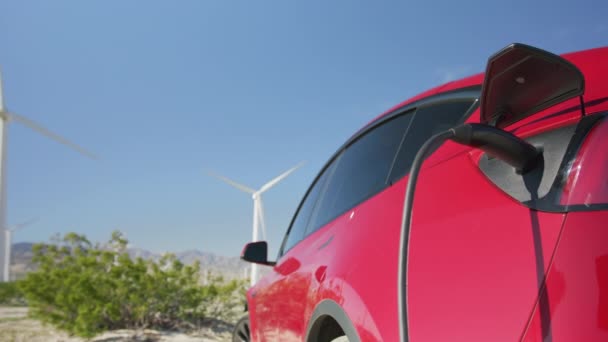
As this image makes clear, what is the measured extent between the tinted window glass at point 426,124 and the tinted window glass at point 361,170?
7 cm

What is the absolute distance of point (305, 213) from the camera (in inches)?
123

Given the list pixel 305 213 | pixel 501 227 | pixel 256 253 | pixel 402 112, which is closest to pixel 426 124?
pixel 402 112

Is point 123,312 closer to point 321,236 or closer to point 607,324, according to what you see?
point 321,236

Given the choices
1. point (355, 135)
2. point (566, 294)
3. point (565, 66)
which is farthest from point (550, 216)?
point (355, 135)

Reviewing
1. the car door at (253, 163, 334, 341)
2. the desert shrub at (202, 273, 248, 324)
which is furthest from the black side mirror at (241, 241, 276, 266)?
the desert shrub at (202, 273, 248, 324)

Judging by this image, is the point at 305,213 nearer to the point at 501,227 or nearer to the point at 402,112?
the point at 402,112

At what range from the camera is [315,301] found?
5.87 feet

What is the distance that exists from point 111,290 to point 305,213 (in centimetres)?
769

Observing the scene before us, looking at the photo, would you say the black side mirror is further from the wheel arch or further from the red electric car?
the red electric car

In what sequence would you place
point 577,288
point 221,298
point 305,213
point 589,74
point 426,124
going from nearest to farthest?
point 577,288
point 589,74
point 426,124
point 305,213
point 221,298

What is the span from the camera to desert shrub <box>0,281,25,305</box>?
59.2 ft

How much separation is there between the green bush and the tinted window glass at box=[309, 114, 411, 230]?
24.7 ft

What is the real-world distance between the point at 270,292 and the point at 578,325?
207 centimetres

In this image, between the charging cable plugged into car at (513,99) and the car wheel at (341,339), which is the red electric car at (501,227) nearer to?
the charging cable plugged into car at (513,99)
